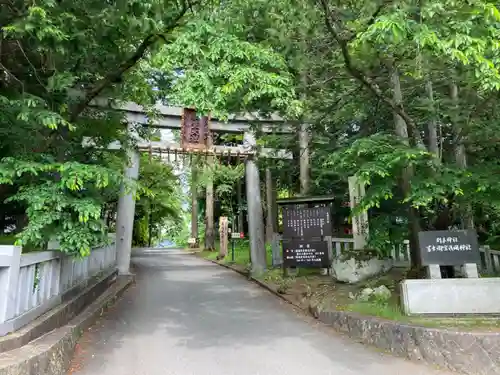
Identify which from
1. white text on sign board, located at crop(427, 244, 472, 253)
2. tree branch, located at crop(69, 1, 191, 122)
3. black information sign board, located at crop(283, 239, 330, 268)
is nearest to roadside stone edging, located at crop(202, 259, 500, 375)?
white text on sign board, located at crop(427, 244, 472, 253)

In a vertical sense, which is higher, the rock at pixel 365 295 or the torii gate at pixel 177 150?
the torii gate at pixel 177 150

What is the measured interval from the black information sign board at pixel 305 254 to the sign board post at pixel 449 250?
14.6ft

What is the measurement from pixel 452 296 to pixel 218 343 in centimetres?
337

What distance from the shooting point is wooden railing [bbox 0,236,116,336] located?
3.76 meters

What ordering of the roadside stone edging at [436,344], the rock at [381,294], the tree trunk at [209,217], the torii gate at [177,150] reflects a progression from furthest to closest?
the tree trunk at [209,217] → the torii gate at [177,150] → the rock at [381,294] → the roadside stone edging at [436,344]

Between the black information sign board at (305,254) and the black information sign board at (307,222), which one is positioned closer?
the black information sign board at (305,254)

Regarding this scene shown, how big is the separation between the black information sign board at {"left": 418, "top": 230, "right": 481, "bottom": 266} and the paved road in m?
1.71

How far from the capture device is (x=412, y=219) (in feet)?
23.4

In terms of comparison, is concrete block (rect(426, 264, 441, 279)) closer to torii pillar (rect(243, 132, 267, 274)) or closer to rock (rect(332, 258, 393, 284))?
rock (rect(332, 258, 393, 284))

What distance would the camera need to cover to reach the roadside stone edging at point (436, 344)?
13.8ft

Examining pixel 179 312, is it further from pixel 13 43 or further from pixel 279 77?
pixel 13 43

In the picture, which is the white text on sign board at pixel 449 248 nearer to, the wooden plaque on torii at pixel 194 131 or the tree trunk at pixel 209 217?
the wooden plaque on torii at pixel 194 131

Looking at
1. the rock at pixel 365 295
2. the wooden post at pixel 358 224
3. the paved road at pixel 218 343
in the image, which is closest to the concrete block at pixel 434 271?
the rock at pixel 365 295

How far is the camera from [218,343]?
217 inches
